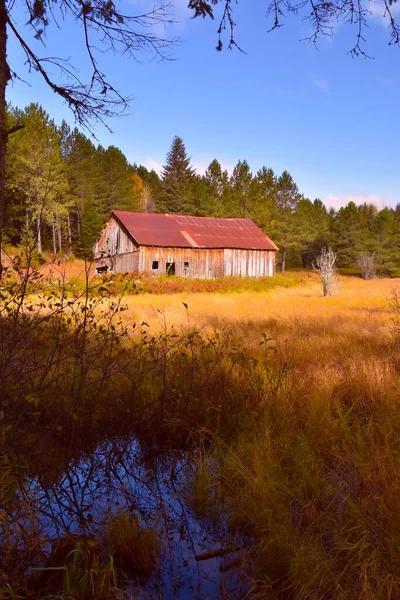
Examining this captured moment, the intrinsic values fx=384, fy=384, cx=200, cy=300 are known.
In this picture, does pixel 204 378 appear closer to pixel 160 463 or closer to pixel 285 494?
pixel 160 463

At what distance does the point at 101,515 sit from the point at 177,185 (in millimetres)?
54241

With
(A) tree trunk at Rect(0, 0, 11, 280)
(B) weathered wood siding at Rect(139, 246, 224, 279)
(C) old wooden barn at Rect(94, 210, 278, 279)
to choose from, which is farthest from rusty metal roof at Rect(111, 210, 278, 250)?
(A) tree trunk at Rect(0, 0, 11, 280)

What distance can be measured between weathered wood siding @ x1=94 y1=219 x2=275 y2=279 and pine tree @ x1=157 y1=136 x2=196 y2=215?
23.6 metres

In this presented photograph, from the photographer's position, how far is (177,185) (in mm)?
53938

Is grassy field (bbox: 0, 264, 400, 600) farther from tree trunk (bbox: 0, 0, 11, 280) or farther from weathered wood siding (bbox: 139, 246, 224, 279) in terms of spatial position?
weathered wood siding (bbox: 139, 246, 224, 279)

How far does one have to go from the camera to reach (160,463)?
354cm

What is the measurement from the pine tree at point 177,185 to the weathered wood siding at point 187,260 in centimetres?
2363

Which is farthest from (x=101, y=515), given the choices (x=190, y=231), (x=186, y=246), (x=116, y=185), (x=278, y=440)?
(x=116, y=185)

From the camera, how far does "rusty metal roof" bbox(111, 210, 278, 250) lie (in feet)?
96.9

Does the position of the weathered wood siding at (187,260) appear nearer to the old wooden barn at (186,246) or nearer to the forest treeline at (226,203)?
the old wooden barn at (186,246)

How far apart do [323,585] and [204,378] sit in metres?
2.59

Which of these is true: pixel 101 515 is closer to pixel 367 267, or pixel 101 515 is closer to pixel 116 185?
pixel 367 267

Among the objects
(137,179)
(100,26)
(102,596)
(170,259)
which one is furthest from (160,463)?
(137,179)

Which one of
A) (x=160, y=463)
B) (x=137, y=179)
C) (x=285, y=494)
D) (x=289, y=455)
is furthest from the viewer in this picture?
(x=137, y=179)
